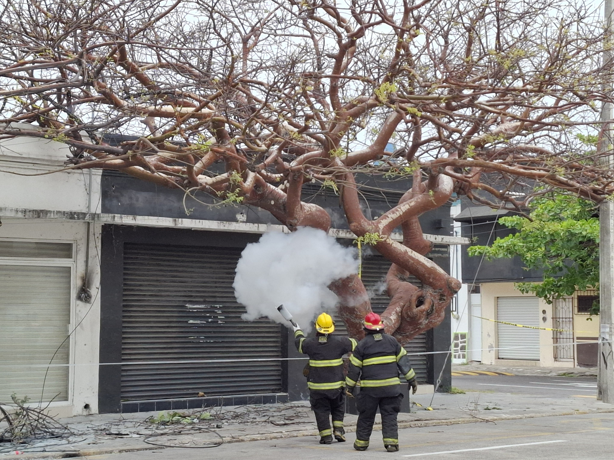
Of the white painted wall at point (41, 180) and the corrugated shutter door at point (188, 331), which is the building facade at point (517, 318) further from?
the white painted wall at point (41, 180)

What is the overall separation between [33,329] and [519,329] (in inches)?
843

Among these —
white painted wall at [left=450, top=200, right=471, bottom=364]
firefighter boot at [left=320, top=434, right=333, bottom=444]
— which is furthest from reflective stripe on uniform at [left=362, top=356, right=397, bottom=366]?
white painted wall at [left=450, top=200, right=471, bottom=364]

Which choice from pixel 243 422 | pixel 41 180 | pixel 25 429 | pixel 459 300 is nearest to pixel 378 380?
pixel 243 422

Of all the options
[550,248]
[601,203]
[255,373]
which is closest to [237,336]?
[255,373]

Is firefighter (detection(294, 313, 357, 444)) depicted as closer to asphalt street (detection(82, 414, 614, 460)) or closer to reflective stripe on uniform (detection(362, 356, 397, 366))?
asphalt street (detection(82, 414, 614, 460))

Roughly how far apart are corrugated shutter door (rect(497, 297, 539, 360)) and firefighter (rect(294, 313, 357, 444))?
69.1 ft

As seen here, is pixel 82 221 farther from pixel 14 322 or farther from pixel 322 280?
pixel 322 280

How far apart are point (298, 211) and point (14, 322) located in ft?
16.6

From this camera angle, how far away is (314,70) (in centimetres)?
1288

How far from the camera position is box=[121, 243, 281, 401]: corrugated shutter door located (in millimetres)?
14477

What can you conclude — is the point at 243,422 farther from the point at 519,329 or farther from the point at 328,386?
the point at 519,329

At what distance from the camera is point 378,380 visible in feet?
33.0

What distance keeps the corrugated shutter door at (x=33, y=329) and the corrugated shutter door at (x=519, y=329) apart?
66.7 ft

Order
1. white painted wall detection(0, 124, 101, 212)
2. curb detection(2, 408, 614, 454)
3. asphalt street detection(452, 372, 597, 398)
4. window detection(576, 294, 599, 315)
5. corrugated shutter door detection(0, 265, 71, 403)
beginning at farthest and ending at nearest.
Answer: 1. window detection(576, 294, 599, 315)
2. asphalt street detection(452, 372, 597, 398)
3. corrugated shutter door detection(0, 265, 71, 403)
4. white painted wall detection(0, 124, 101, 212)
5. curb detection(2, 408, 614, 454)
